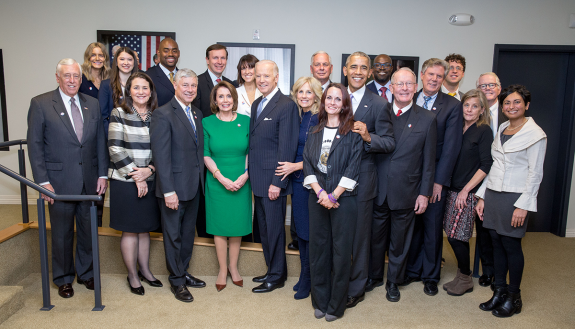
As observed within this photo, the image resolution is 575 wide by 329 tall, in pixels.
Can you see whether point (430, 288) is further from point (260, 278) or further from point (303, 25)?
point (303, 25)

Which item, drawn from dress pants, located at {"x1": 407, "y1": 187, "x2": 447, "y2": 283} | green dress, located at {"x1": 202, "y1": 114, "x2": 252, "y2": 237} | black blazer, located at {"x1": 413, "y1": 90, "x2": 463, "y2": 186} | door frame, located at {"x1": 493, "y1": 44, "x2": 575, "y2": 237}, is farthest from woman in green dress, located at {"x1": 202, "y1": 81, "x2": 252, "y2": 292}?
door frame, located at {"x1": 493, "y1": 44, "x2": 575, "y2": 237}

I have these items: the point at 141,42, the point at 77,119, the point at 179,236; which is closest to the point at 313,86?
the point at 179,236

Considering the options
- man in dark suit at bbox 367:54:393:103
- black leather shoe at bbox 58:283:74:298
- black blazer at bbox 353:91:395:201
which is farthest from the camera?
man in dark suit at bbox 367:54:393:103

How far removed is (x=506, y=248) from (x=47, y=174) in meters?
3.66

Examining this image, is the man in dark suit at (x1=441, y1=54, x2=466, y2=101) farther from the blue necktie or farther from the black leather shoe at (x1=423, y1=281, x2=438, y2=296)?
the blue necktie

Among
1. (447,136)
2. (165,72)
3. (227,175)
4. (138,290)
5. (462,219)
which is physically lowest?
(138,290)

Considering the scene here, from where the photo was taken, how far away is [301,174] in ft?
10.2

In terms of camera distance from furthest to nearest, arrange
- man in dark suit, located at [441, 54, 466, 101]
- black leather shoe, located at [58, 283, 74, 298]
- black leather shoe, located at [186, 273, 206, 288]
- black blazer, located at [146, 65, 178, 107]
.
A: man in dark suit, located at [441, 54, 466, 101]
black blazer, located at [146, 65, 178, 107]
black leather shoe, located at [186, 273, 206, 288]
black leather shoe, located at [58, 283, 74, 298]

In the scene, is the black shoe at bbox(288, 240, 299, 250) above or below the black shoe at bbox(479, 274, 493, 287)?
above

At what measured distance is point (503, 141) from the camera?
304cm

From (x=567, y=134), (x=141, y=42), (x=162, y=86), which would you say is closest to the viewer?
(x=162, y=86)

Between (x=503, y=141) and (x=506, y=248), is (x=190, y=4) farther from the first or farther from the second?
A: (x=506, y=248)

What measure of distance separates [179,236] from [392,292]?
1.86m

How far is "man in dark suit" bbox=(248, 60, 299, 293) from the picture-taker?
308 cm
